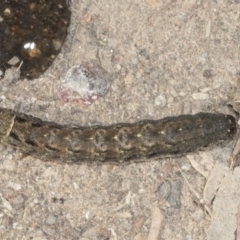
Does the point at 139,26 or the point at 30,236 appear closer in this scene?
the point at 30,236

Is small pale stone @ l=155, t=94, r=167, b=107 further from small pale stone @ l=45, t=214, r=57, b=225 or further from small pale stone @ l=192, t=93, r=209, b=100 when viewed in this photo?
small pale stone @ l=45, t=214, r=57, b=225

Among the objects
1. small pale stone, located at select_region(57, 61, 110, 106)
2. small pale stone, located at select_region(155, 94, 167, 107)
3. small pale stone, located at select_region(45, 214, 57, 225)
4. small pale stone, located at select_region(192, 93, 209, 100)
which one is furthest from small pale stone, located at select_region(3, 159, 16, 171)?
small pale stone, located at select_region(192, 93, 209, 100)

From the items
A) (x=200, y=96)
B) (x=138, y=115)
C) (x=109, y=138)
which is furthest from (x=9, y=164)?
(x=200, y=96)

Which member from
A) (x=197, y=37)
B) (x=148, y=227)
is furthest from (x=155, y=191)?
(x=197, y=37)

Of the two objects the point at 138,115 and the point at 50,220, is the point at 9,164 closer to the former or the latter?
the point at 50,220

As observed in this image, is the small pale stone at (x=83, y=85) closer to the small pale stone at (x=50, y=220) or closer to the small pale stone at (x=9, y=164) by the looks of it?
the small pale stone at (x=9, y=164)

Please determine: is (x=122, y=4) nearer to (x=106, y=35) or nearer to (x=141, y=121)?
(x=106, y=35)
